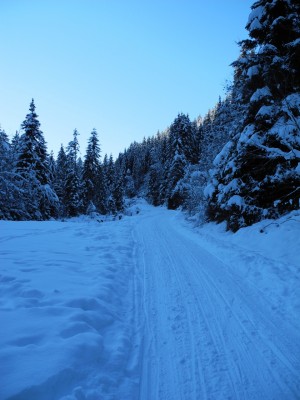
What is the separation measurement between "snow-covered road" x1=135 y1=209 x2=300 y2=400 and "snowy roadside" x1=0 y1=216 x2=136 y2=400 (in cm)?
44

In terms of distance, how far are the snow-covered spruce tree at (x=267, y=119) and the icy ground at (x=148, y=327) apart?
287cm

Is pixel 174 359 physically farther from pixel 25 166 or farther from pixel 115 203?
pixel 115 203

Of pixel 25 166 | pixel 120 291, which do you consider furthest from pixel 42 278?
pixel 25 166

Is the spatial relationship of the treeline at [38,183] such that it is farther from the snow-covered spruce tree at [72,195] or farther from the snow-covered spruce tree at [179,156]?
the snow-covered spruce tree at [179,156]

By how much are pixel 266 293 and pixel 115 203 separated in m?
41.5

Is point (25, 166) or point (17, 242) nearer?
point (17, 242)

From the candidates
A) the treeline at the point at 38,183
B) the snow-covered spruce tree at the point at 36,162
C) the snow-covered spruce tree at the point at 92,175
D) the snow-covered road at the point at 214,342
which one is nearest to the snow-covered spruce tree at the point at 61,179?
the treeline at the point at 38,183

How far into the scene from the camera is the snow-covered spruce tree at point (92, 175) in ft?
128

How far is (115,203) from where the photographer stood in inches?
1821

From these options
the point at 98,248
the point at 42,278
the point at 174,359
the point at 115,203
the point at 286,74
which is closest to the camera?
the point at 174,359

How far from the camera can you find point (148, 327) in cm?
436

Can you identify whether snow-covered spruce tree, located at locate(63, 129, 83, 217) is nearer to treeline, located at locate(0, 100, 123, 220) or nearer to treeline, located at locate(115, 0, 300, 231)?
treeline, located at locate(0, 100, 123, 220)

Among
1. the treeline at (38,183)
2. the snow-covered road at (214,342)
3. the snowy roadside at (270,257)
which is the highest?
the treeline at (38,183)

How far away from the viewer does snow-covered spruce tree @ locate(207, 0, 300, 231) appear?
368 inches
